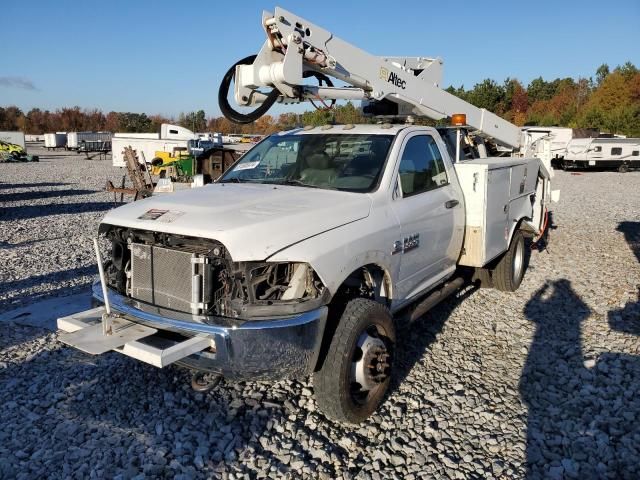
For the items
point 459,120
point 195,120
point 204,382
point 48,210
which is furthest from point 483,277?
point 195,120

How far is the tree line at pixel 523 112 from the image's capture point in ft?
151

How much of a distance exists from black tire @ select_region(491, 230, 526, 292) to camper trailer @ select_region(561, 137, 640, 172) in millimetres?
25297

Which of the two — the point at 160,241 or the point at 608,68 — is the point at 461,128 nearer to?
the point at 160,241

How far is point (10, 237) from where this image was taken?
33.7 ft

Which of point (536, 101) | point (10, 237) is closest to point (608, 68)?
point (536, 101)

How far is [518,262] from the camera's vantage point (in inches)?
276

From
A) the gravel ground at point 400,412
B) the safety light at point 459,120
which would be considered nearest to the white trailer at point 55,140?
the gravel ground at point 400,412

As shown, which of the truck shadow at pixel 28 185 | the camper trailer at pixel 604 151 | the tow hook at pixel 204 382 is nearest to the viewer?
the tow hook at pixel 204 382

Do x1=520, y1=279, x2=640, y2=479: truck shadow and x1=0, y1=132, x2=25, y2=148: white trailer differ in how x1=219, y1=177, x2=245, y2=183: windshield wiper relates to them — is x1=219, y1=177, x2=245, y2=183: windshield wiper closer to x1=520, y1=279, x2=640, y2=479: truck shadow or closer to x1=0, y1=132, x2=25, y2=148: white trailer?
x1=520, y1=279, x2=640, y2=479: truck shadow

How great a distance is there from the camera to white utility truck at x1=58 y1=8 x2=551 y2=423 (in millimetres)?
3109

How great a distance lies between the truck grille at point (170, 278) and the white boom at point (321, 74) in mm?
1933

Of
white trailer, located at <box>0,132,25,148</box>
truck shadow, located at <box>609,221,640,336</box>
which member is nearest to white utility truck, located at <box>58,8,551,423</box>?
truck shadow, located at <box>609,221,640,336</box>

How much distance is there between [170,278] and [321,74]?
2.71 meters

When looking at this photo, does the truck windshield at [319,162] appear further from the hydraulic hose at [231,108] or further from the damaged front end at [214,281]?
the damaged front end at [214,281]
